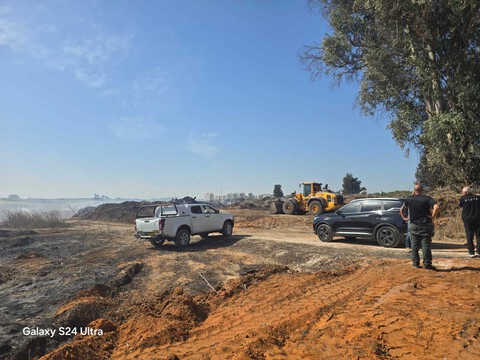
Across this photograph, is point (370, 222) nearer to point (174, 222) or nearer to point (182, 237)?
point (182, 237)

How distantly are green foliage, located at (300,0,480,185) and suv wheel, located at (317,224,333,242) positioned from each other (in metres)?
8.30

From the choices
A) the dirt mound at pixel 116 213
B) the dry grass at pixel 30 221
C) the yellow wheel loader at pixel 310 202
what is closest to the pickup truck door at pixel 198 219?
the yellow wheel loader at pixel 310 202

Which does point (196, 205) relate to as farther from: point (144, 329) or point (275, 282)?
point (144, 329)

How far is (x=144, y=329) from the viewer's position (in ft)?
17.1

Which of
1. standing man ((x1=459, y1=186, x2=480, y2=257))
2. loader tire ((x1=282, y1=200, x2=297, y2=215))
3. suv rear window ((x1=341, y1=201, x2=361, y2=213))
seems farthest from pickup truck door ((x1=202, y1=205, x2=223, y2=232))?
loader tire ((x1=282, y1=200, x2=297, y2=215))

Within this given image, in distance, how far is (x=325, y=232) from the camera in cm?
1328

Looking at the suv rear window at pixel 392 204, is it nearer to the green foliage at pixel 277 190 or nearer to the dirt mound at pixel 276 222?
the dirt mound at pixel 276 222

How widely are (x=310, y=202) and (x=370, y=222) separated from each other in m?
13.0

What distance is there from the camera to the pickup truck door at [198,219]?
13.9m

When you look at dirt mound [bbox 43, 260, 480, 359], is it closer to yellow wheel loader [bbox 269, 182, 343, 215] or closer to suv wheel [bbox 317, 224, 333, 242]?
suv wheel [bbox 317, 224, 333, 242]

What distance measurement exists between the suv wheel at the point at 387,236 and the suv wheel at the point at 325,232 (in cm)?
197

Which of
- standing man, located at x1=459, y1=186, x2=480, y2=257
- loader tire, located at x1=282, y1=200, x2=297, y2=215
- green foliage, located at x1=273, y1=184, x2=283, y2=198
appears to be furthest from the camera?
green foliage, located at x1=273, y1=184, x2=283, y2=198

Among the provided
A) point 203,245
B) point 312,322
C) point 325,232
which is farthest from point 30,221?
point 312,322

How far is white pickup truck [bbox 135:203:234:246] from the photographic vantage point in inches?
502
